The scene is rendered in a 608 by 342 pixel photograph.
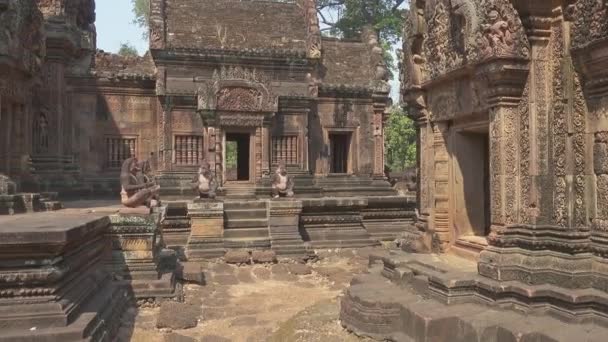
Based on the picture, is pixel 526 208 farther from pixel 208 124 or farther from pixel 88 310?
pixel 208 124

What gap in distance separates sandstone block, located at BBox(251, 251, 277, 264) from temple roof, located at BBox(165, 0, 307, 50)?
28.0ft

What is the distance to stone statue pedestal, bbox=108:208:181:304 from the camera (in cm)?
788

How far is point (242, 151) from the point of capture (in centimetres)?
2061

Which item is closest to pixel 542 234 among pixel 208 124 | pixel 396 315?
pixel 396 315

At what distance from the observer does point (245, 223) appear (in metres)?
12.9

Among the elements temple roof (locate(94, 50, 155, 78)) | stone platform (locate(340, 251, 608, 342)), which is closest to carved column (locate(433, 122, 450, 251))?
stone platform (locate(340, 251, 608, 342))

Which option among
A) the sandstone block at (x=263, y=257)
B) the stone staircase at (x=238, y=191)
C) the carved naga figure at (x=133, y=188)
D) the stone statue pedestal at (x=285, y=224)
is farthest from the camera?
the stone staircase at (x=238, y=191)

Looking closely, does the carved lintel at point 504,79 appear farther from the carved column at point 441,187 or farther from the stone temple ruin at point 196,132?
the stone temple ruin at point 196,132

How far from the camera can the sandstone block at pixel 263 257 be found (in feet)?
37.1

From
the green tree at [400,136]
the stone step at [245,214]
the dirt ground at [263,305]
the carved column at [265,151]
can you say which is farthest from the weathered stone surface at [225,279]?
the green tree at [400,136]

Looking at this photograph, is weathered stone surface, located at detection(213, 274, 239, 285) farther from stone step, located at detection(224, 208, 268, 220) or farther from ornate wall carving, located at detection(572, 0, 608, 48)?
ornate wall carving, located at detection(572, 0, 608, 48)

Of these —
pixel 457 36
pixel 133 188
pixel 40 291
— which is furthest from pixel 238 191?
pixel 40 291

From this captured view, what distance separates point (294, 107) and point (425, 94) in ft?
34.2

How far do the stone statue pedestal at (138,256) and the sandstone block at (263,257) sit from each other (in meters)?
3.15
